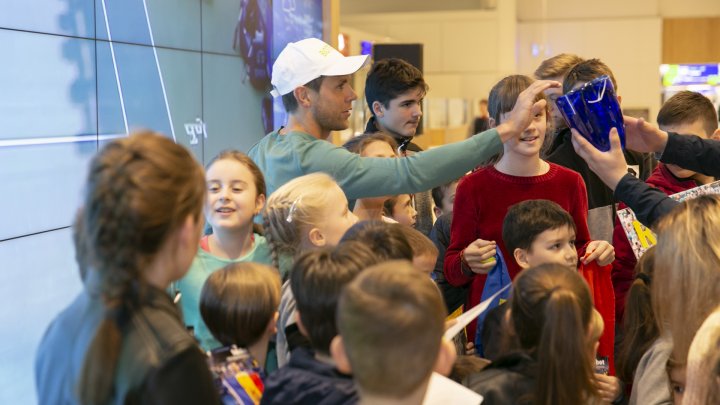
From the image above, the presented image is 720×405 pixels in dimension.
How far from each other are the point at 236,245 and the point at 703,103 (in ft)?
6.39

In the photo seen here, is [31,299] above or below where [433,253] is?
below

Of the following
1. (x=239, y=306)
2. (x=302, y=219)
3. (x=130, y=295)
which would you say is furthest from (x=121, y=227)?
(x=302, y=219)

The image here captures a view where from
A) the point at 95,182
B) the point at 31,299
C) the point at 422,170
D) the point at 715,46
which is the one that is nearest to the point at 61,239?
the point at 31,299

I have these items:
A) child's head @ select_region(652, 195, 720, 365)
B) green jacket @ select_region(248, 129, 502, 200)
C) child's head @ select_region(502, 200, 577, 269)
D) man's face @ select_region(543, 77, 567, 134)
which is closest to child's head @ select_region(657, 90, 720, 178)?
man's face @ select_region(543, 77, 567, 134)

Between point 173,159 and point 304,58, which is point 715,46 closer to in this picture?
point 304,58

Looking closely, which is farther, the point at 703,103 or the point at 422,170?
the point at 703,103

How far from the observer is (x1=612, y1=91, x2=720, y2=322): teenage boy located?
3.10 m

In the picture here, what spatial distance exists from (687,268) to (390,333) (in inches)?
32.0

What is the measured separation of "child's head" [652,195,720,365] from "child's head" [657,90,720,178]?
4.84 feet

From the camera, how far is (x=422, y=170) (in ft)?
8.21

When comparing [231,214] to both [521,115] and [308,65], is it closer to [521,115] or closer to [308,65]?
[308,65]

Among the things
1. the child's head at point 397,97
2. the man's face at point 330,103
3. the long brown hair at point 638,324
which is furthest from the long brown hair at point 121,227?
the child's head at point 397,97

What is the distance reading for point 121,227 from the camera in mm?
1276

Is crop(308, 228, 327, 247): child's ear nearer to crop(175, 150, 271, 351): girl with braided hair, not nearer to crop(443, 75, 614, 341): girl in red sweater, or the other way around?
crop(175, 150, 271, 351): girl with braided hair
